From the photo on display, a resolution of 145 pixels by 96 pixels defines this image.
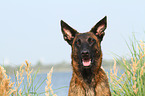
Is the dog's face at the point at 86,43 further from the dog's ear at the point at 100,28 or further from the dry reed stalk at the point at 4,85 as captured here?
the dry reed stalk at the point at 4,85

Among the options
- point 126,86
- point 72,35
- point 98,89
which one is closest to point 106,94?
point 98,89

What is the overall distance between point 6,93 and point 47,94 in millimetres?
873

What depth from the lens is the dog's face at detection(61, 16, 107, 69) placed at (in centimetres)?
449

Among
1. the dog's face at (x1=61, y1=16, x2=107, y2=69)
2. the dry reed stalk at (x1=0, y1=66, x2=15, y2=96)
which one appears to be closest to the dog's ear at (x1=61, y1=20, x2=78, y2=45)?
the dog's face at (x1=61, y1=16, x2=107, y2=69)

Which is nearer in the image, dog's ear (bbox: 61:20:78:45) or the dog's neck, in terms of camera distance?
the dog's neck

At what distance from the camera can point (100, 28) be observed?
16.0 ft

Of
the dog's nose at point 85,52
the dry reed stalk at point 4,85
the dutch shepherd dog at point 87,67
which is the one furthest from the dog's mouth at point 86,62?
the dry reed stalk at point 4,85

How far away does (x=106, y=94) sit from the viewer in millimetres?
4652

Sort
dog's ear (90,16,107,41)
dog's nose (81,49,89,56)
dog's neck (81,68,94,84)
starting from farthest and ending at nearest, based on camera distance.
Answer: dog's ear (90,16,107,41), dog's neck (81,68,94,84), dog's nose (81,49,89,56)

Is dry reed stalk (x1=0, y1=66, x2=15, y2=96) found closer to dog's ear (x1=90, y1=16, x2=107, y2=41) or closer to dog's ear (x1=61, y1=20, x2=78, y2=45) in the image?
dog's ear (x1=61, y1=20, x2=78, y2=45)

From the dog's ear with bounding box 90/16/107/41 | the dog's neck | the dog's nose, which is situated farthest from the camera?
the dog's ear with bounding box 90/16/107/41

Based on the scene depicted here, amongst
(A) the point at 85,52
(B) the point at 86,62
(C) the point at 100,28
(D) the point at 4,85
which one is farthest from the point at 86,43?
(D) the point at 4,85

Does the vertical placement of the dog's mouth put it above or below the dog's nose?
below

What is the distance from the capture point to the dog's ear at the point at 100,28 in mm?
4840
